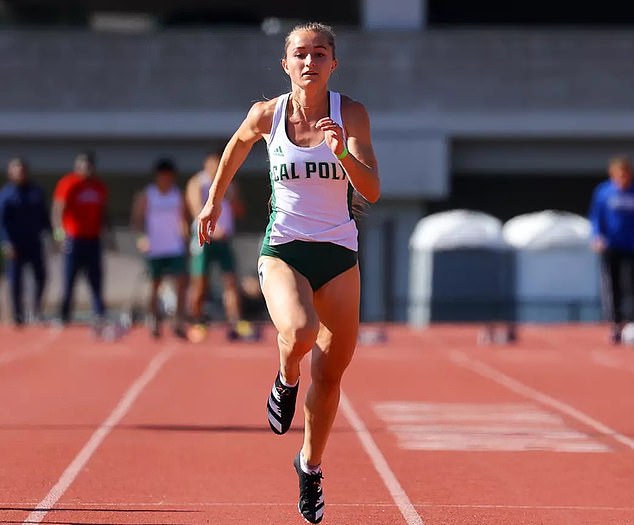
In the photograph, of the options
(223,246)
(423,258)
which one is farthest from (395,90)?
(223,246)

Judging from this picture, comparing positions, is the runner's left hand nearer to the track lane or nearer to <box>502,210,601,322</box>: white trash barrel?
the track lane

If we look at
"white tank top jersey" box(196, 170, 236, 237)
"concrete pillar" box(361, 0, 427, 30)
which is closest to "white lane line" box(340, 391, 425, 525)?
"white tank top jersey" box(196, 170, 236, 237)

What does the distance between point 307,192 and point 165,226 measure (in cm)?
1084

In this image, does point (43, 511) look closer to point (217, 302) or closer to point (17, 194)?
point (17, 194)

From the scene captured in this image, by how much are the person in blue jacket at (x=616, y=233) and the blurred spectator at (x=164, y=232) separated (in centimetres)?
440

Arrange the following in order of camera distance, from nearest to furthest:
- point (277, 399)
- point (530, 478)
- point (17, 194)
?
point (277, 399)
point (530, 478)
point (17, 194)

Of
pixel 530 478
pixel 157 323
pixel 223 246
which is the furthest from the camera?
pixel 157 323

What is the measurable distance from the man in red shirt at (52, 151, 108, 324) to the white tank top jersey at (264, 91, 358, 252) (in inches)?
464

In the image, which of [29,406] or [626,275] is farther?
[626,275]

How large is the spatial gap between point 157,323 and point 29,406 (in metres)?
6.66

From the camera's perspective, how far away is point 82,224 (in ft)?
58.5

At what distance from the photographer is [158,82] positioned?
27.2 m

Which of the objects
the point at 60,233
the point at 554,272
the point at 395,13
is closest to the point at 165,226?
the point at 60,233

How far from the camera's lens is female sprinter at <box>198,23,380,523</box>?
237 inches
